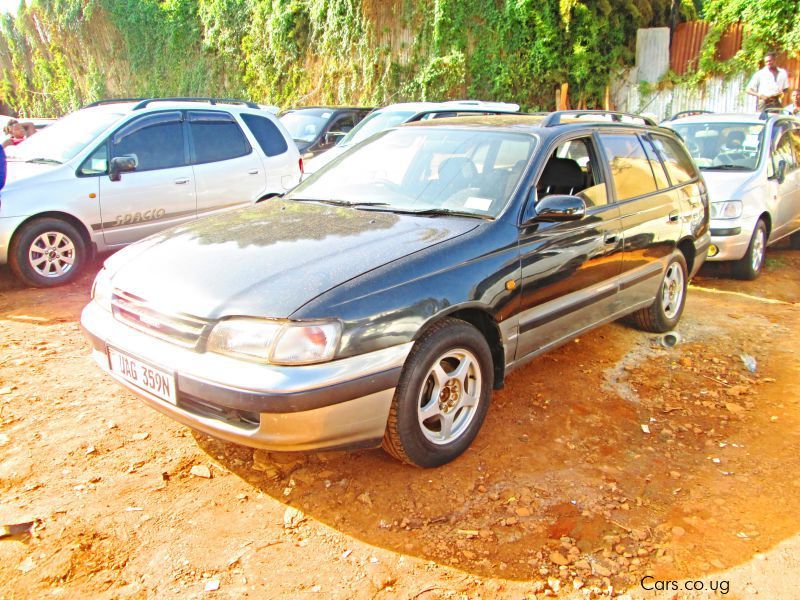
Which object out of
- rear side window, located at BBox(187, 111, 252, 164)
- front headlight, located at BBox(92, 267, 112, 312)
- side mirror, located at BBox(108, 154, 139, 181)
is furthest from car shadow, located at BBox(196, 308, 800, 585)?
rear side window, located at BBox(187, 111, 252, 164)

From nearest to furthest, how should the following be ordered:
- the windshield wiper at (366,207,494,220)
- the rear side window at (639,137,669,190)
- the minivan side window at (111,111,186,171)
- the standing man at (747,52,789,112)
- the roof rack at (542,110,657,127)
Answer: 1. the windshield wiper at (366,207,494,220)
2. the roof rack at (542,110,657,127)
3. the rear side window at (639,137,669,190)
4. the minivan side window at (111,111,186,171)
5. the standing man at (747,52,789,112)

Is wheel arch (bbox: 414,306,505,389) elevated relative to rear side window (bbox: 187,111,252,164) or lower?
lower

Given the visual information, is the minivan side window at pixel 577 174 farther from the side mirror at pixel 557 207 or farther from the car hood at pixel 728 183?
the car hood at pixel 728 183

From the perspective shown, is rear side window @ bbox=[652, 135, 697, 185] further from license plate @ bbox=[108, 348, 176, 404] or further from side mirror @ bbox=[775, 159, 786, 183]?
license plate @ bbox=[108, 348, 176, 404]

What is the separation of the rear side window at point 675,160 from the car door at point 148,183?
15.6 ft

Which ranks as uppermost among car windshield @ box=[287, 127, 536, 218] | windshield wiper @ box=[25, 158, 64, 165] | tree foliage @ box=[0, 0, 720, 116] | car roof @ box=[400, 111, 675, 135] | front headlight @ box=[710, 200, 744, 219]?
tree foliage @ box=[0, 0, 720, 116]

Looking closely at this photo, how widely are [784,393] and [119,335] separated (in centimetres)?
418

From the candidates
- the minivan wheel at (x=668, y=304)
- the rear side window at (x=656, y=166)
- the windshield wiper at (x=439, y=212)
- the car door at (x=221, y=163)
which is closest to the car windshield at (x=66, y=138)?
the car door at (x=221, y=163)

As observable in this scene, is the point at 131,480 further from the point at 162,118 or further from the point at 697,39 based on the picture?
the point at 697,39

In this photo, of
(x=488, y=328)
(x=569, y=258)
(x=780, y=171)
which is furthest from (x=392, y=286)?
(x=780, y=171)

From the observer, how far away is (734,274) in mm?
7273

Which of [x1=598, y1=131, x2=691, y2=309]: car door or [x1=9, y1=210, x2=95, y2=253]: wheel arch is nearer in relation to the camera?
[x1=598, y1=131, x2=691, y2=309]: car door

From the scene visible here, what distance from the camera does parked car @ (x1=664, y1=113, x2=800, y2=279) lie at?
698 cm

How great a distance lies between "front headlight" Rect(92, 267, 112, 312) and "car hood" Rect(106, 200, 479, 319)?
6 cm
